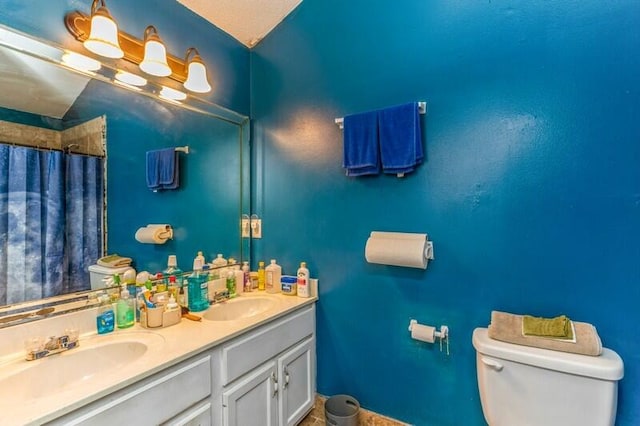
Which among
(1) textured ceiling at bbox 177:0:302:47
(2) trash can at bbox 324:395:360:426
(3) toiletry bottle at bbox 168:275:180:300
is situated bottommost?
(2) trash can at bbox 324:395:360:426

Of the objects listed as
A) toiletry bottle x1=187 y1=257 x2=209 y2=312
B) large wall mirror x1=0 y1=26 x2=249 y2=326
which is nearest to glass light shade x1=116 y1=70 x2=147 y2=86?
large wall mirror x1=0 y1=26 x2=249 y2=326

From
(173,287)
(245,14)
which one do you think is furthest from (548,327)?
(245,14)

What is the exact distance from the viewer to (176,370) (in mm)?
1042

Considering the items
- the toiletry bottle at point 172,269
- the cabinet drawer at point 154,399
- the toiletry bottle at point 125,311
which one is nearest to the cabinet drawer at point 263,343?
the cabinet drawer at point 154,399

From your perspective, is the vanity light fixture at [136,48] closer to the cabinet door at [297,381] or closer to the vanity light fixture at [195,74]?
the vanity light fixture at [195,74]

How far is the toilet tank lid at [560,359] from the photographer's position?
102cm

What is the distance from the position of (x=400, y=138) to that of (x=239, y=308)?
1.28 m

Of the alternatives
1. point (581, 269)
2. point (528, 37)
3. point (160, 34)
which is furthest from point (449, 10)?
point (160, 34)

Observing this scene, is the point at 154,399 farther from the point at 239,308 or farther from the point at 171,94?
the point at 171,94

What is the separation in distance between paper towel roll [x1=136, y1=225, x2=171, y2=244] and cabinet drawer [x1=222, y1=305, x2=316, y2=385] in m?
0.71

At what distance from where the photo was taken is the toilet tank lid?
3.34 feet

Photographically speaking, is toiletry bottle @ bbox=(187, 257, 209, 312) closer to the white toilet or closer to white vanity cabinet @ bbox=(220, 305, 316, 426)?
white vanity cabinet @ bbox=(220, 305, 316, 426)

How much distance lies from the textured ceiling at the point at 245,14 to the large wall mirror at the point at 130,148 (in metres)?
0.53

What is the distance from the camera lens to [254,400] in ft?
4.47
